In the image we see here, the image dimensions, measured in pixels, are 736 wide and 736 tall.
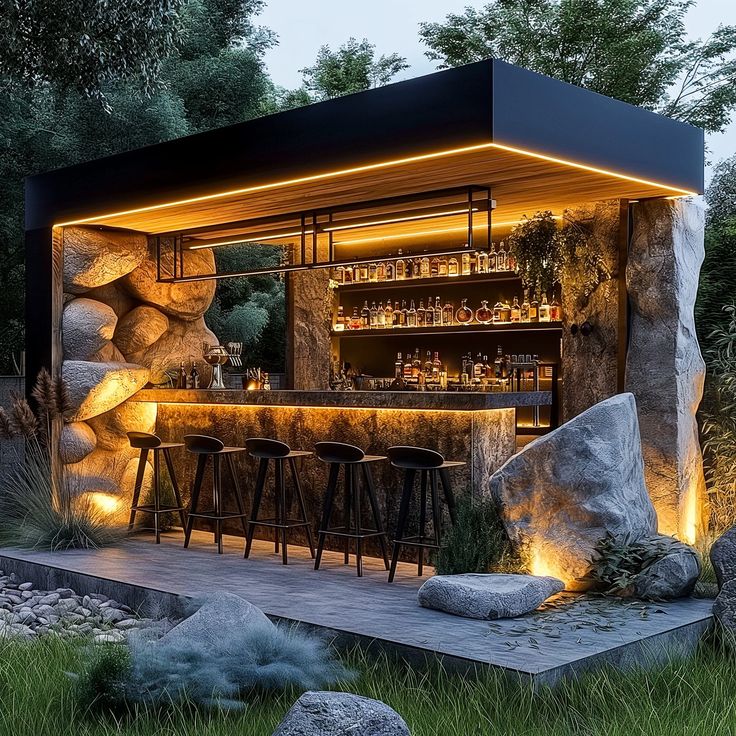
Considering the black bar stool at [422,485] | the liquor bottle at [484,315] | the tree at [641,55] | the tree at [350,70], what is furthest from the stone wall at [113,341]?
the tree at [350,70]

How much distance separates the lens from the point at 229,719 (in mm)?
3977

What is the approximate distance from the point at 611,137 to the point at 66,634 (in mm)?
4510

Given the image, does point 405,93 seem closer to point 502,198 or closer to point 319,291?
point 502,198

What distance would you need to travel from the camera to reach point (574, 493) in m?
6.15

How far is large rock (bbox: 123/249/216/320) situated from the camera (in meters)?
9.37

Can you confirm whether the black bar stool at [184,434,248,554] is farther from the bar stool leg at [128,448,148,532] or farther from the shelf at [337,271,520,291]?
the shelf at [337,271,520,291]

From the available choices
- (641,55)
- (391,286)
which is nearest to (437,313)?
(391,286)

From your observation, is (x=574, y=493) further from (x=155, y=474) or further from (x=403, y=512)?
(x=155, y=474)

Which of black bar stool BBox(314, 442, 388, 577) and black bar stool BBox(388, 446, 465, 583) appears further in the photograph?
black bar stool BBox(314, 442, 388, 577)

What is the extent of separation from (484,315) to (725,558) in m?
3.92

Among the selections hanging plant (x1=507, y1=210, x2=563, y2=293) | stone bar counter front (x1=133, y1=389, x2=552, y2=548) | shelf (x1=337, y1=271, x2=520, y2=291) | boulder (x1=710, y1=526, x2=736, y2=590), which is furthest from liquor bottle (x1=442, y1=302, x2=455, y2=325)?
boulder (x1=710, y1=526, x2=736, y2=590)

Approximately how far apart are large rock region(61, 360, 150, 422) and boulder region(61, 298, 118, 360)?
10 centimetres

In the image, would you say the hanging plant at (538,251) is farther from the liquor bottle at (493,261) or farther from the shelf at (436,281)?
the liquor bottle at (493,261)

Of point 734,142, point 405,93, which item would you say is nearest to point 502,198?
point 405,93
